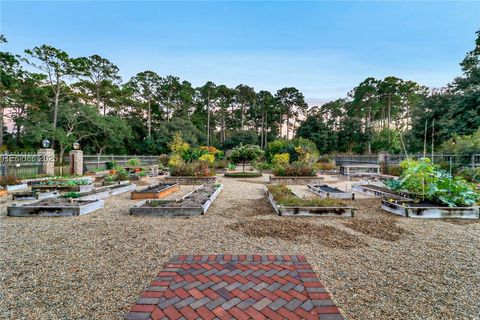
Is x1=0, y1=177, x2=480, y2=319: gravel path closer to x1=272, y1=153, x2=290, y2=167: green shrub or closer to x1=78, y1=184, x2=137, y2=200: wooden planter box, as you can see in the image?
x1=78, y1=184, x2=137, y2=200: wooden planter box

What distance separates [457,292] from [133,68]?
114ft

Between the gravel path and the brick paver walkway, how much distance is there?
0.59 feet

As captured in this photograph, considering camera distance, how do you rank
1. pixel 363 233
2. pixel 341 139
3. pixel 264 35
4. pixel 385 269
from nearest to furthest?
pixel 385 269 → pixel 363 233 → pixel 264 35 → pixel 341 139

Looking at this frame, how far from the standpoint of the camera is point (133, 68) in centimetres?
2894

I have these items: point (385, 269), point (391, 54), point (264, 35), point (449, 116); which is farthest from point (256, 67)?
point (449, 116)

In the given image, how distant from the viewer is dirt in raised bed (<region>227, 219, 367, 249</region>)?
3.33 metres

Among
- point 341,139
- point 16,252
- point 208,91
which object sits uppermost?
point 208,91

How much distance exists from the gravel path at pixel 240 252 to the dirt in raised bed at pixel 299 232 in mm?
19

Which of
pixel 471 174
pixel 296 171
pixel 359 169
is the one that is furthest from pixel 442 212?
pixel 359 169

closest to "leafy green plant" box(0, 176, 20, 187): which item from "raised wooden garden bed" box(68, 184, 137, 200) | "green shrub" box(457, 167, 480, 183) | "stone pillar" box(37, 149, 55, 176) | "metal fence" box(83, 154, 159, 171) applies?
"raised wooden garden bed" box(68, 184, 137, 200)

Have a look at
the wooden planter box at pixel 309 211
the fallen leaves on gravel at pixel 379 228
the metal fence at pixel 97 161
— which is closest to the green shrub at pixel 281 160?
the wooden planter box at pixel 309 211

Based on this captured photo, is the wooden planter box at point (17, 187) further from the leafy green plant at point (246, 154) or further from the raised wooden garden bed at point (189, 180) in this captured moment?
the leafy green plant at point (246, 154)

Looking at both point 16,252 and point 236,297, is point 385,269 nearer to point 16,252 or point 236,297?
point 236,297

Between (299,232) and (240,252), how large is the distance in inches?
53.4
